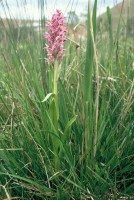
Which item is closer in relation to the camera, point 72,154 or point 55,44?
point 55,44

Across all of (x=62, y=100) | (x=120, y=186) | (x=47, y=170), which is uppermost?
(x=62, y=100)

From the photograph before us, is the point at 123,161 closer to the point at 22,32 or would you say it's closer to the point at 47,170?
the point at 47,170

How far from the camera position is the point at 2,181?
3.75 ft

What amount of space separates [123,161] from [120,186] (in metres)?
0.09

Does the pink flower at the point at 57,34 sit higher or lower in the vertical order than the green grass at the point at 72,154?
higher

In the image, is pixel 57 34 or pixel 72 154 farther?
pixel 72 154

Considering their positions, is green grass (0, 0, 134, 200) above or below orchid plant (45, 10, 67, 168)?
below

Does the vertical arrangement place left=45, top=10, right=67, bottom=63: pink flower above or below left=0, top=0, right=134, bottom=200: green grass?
above

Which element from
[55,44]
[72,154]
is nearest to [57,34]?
[55,44]

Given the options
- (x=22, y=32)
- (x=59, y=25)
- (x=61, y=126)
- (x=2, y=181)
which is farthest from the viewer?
(x=22, y=32)

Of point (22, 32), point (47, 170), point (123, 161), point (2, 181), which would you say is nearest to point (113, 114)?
point (123, 161)

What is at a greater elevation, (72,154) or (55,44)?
(55,44)

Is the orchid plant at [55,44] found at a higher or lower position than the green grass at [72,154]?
higher

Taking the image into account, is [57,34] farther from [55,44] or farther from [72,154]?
[72,154]
